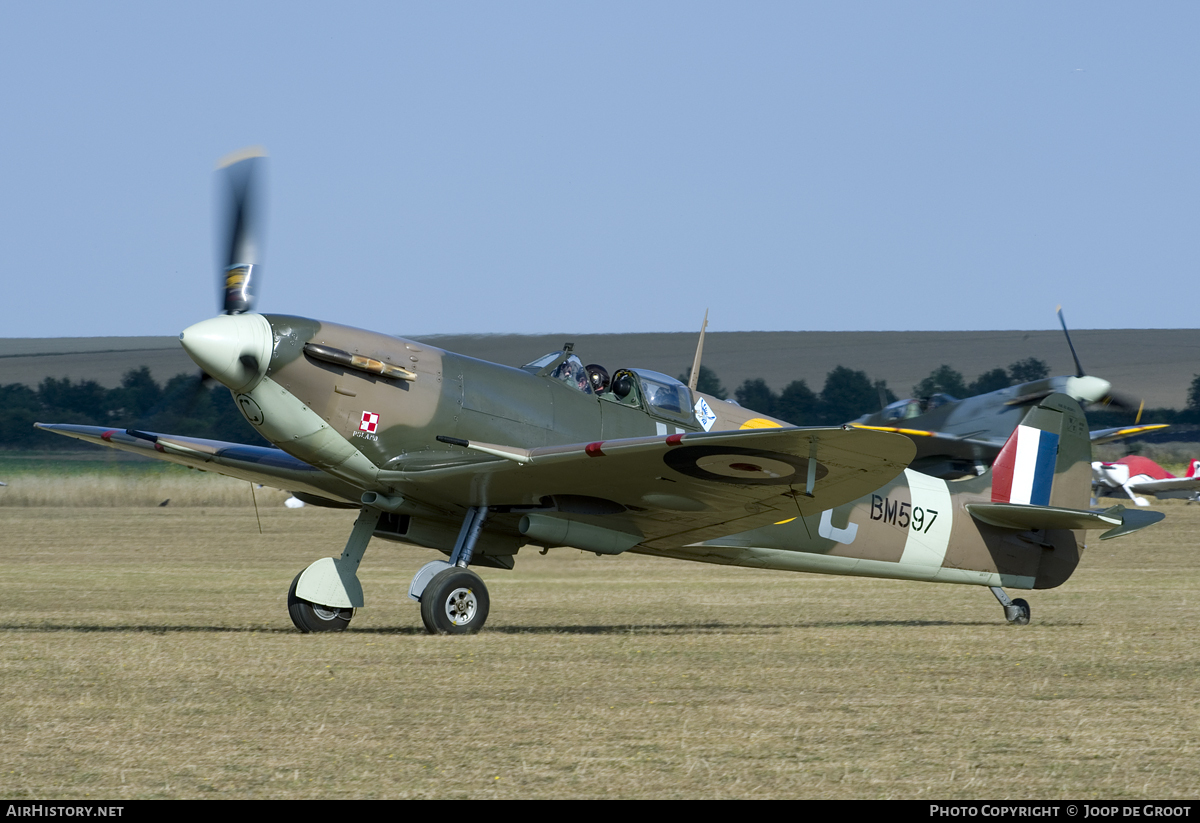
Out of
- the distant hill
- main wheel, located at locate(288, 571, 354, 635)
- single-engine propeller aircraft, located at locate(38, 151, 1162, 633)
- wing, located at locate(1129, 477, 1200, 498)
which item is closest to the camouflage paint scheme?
single-engine propeller aircraft, located at locate(38, 151, 1162, 633)

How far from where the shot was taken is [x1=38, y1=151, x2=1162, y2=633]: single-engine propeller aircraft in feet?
32.7

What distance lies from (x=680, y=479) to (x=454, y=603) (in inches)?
78.8

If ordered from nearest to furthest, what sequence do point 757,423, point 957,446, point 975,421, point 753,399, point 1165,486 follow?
1. point 757,423
2. point 957,446
3. point 975,421
4. point 1165,486
5. point 753,399

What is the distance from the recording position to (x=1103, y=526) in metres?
12.1

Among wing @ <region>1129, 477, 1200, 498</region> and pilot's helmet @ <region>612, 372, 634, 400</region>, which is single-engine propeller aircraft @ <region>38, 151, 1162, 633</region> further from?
wing @ <region>1129, 477, 1200, 498</region>

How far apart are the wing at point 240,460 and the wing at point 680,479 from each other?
1472mm

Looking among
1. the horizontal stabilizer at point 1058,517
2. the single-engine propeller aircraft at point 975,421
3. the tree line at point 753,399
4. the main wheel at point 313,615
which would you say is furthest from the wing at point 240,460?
the tree line at point 753,399

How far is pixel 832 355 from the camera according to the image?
76438 mm

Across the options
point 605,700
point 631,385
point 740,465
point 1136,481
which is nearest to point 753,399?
point 1136,481

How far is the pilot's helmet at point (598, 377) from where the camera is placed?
1157 cm

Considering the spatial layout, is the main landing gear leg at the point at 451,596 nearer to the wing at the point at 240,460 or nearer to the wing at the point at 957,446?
the wing at the point at 240,460

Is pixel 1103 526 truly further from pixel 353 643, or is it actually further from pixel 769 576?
pixel 769 576

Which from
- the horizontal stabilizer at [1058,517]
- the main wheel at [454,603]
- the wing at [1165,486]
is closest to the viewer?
the main wheel at [454,603]

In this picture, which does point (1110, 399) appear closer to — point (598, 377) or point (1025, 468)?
point (1025, 468)
